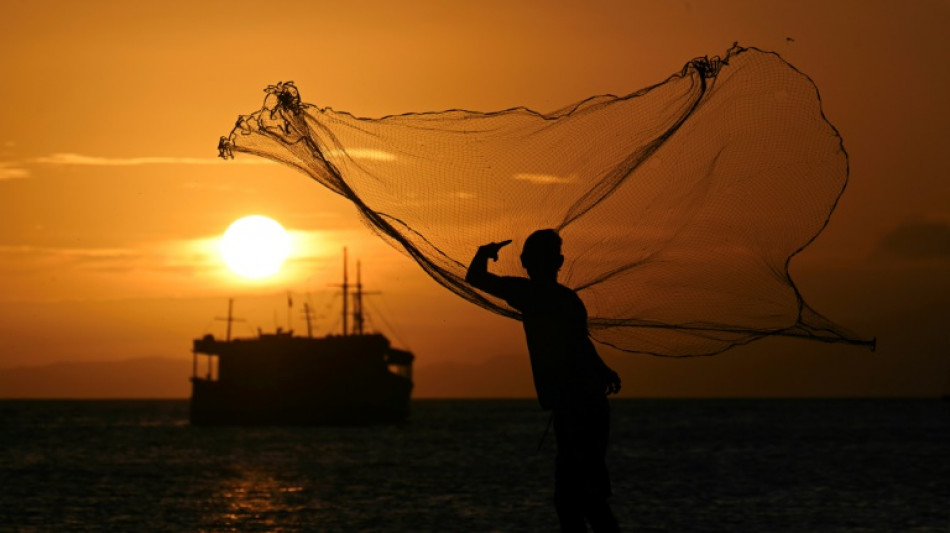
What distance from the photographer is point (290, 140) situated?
11242 millimetres

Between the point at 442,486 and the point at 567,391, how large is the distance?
137 ft

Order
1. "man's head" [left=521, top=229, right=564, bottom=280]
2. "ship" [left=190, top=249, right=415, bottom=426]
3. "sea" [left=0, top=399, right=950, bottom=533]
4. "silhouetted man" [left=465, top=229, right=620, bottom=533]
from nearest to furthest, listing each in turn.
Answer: "silhouetted man" [left=465, top=229, right=620, bottom=533]
"man's head" [left=521, top=229, right=564, bottom=280]
"sea" [left=0, top=399, right=950, bottom=533]
"ship" [left=190, top=249, right=415, bottom=426]

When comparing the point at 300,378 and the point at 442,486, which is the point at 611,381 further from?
the point at 300,378

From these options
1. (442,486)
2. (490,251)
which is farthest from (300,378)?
(490,251)

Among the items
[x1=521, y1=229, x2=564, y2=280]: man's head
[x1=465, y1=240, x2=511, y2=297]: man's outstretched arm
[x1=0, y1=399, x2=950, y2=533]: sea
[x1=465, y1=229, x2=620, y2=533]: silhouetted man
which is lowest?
[x1=0, y1=399, x2=950, y2=533]: sea

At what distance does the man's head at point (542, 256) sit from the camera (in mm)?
8484

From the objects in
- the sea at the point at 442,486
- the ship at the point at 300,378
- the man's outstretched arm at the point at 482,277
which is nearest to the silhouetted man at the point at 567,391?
the man's outstretched arm at the point at 482,277

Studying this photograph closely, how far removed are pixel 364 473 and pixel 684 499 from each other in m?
18.8

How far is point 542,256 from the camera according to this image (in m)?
8.48

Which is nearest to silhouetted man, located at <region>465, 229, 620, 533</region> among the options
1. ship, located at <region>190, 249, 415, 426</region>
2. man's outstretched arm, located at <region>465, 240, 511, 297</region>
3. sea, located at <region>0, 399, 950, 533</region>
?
man's outstretched arm, located at <region>465, 240, 511, 297</region>

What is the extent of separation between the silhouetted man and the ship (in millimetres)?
101154

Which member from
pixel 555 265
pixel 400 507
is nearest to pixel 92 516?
pixel 400 507

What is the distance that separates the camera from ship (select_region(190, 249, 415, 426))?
110 meters

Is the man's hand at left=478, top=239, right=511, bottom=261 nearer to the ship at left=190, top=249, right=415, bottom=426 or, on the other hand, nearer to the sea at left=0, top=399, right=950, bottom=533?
the sea at left=0, top=399, right=950, bottom=533
